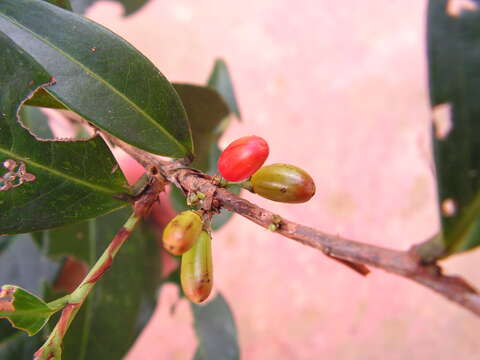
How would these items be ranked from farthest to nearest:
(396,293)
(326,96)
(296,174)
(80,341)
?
(326,96)
(396,293)
(80,341)
(296,174)

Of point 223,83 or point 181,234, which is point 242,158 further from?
point 223,83

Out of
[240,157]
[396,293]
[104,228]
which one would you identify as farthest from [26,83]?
[396,293]

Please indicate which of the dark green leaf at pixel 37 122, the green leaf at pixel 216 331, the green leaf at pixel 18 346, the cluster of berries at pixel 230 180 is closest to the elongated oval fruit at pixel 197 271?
the cluster of berries at pixel 230 180

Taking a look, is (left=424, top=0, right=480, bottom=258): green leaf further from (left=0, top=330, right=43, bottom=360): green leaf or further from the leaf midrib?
(left=0, top=330, right=43, bottom=360): green leaf

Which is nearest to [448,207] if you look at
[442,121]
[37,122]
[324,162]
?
Result: [442,121]

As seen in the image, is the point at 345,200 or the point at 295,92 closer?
the point at 345,200

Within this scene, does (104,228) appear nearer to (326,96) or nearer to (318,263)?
(318,263)
